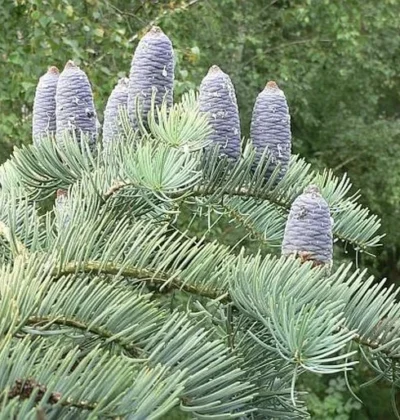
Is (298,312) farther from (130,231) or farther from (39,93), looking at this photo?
(39,93)

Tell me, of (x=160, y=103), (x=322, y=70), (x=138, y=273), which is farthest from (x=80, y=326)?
(x=322, y=70)

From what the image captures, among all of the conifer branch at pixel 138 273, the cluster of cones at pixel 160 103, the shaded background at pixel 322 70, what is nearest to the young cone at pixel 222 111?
the cluster of cones at pixel 160 103

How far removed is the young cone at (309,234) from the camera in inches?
14.4

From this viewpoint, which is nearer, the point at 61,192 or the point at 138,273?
the point at 138,273

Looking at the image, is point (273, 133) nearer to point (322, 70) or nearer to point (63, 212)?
point (63, 212)

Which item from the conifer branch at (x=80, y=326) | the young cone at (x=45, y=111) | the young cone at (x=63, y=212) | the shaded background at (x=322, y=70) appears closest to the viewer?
the conifer branch at (x=80, y=326)

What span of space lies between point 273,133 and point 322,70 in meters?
3.09

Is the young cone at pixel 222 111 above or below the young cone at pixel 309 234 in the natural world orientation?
above

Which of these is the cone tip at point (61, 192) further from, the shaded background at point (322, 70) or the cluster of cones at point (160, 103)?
the shaded background at point (322, 70)

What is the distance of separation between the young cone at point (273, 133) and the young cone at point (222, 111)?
2 cm

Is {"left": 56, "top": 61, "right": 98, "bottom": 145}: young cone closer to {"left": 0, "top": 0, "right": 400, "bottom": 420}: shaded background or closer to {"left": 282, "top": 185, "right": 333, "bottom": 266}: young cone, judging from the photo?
{"left": 282, "top": 185, "right": 333, "bottom": 266}: young cone

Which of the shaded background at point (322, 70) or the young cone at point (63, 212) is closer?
the young cone at point (63, 212)

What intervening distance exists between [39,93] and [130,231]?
0.19m

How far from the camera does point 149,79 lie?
0.44 m
